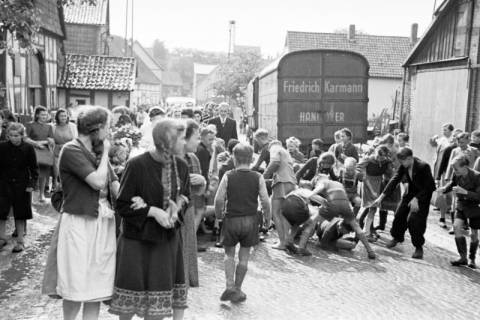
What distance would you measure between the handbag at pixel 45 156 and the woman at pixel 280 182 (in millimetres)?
5469

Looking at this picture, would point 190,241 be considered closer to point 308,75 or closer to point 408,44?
point 308,75

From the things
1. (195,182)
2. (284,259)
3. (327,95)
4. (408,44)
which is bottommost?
(284,259)

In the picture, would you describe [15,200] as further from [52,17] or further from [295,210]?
[52,17]

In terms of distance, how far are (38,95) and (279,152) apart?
53.2 ft

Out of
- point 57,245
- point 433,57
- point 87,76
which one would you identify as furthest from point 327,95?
point 87,76

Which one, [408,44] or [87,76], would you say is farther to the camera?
[408,44]

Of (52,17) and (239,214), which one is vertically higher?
(52,17)

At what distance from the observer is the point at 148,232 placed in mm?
4598

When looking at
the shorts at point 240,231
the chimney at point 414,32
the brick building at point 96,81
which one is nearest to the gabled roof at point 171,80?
the chimney at point 414,32

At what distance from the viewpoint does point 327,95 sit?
16484 mm

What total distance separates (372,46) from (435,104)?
3672 centimetres

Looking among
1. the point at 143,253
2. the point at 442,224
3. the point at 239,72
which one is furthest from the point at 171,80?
the point at 143,253

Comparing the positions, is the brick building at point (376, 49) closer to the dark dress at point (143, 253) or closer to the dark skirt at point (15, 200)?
the dark skirt at point (15, 200)

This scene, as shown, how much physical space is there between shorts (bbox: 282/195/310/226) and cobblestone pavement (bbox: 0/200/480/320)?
1.83 ft
